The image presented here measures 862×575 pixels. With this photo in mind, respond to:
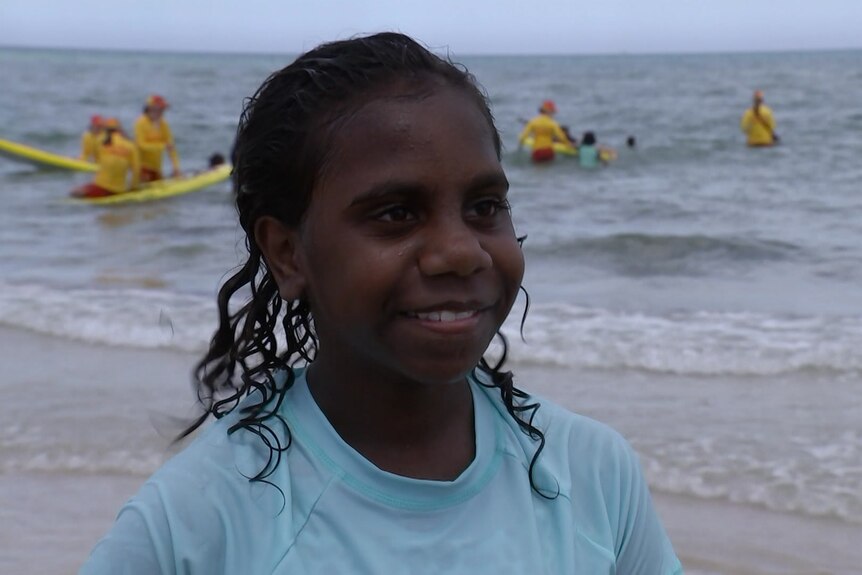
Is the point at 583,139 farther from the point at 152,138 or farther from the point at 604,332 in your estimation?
the point at 604,332

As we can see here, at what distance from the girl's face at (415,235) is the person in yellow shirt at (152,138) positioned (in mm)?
13935

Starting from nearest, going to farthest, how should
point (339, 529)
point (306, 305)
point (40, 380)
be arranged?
1. point (339, 529)
2. point (306, 305)
3. point (40, 380)

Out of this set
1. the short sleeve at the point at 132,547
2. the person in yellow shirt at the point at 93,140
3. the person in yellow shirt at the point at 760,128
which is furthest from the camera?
the person in yellow shirt at the point at 760,128

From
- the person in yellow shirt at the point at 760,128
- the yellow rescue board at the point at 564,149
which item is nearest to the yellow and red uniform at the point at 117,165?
the yellow rescue board at the point at 564,149

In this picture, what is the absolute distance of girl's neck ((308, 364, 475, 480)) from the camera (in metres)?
1.40

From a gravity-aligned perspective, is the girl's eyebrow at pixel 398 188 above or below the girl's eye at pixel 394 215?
above

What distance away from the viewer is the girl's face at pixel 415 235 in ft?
4.28

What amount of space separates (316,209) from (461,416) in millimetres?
331

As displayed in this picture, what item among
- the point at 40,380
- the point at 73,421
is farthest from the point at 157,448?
the point at 40,380

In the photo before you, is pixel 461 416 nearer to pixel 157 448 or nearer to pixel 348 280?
pixel 348 280

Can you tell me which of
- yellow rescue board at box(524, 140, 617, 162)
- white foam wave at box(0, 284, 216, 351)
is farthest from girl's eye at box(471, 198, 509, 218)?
yellow rescue board at box(524, 140, 617, 162)

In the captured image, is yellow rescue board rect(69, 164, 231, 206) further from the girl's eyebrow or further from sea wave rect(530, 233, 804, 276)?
the girl's eyebrow

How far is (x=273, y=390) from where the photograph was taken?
144 centimetres

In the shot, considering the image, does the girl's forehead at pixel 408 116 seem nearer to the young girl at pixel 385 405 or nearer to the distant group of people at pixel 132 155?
the young girl at pixel 385 405
